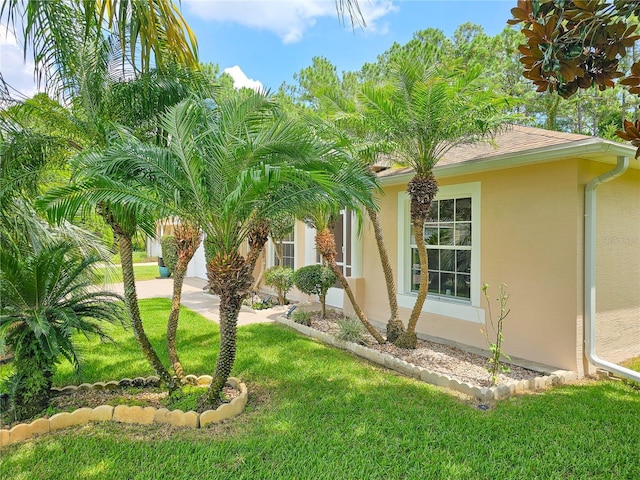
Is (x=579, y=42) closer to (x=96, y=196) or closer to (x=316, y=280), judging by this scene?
(x=96, y=196)

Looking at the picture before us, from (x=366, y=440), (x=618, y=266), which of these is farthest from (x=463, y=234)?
(x=366, y=440)

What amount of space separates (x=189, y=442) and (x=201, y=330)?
5.80 m

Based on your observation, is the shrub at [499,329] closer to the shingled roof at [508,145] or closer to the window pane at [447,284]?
the window pane at [447,284]

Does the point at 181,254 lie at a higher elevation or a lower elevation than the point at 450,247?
lower

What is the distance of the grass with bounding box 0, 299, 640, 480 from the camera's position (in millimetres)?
3768

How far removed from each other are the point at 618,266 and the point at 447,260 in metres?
3.13

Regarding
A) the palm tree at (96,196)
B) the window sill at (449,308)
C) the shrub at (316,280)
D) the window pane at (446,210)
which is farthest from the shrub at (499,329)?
the palm tree at (96,196)

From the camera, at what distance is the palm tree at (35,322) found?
459 cm

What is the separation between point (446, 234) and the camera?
8570mm

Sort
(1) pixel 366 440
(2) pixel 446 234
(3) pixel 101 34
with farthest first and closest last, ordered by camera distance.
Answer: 1. (2) pixel 446 234
2. (3) pixel 101 34
3. (1) pixel 366 440

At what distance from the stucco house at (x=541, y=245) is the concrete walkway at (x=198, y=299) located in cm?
499

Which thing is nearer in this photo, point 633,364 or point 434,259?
point 633,364

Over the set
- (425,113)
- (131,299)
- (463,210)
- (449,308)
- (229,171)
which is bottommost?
(449,308)

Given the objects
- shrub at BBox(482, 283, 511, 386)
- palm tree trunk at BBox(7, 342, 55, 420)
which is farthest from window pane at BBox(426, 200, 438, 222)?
palm tree trunk at BBox(7, 342, 55, 420)
